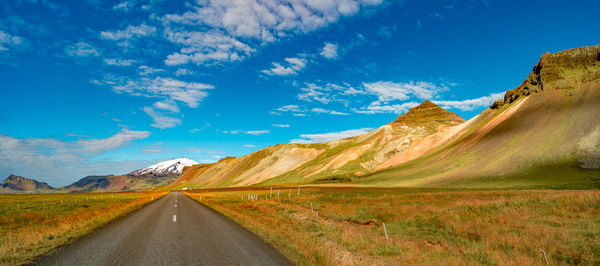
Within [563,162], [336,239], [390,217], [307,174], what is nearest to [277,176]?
[307,174]

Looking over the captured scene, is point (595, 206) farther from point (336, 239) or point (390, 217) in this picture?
point (336, 239)

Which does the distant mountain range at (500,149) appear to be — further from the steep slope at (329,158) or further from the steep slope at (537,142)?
the steep slope at (329,158)

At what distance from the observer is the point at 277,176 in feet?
489

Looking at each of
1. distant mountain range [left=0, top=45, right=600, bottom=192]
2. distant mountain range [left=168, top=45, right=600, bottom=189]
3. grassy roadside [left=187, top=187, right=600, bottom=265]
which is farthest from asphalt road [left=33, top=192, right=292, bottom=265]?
distant mountain range [left=0, top=45, right=600, bottom=192]

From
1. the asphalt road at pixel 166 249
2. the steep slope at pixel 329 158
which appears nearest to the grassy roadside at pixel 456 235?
the asphalt road at pixel 166 249

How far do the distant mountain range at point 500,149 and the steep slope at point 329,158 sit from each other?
1.73 feet

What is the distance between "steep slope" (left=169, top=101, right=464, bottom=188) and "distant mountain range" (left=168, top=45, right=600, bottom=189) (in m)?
0.53

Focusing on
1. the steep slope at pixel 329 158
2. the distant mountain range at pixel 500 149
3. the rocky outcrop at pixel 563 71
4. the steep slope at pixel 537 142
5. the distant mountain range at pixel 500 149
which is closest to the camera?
the steep slope at pixel 537 142

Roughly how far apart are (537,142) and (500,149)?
9218 mm

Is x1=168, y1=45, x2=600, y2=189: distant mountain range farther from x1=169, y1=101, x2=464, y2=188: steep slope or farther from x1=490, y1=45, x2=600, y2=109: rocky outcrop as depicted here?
x1=169, y1=101, x2=464, y2=188: steep slope

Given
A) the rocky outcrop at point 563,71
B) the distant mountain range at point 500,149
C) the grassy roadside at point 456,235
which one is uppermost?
the rocky outcrop at point 563,71

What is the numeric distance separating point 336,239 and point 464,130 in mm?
138810

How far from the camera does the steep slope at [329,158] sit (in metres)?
136

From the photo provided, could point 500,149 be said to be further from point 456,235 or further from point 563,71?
point 456,235
